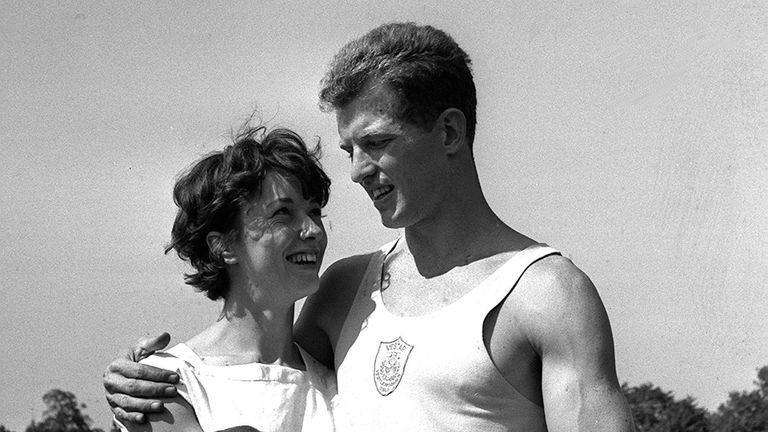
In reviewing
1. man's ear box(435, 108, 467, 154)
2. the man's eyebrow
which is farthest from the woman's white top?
man's ear box(435, 108, 467, 154)

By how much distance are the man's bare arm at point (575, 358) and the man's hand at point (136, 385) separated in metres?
1.51

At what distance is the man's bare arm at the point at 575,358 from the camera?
15.7 ft

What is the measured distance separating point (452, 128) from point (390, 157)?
34 centimetres

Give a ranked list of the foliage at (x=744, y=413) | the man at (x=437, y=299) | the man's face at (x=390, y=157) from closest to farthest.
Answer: the man at (x=437, y=299) → the man's face at (x=390, y=157) → the foliage at (x=744, y=413)

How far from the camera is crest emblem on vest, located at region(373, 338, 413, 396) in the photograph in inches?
202

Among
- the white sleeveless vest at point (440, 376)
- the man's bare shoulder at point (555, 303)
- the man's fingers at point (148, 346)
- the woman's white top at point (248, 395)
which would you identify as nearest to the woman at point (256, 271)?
the woman's white top at point (248, 395)

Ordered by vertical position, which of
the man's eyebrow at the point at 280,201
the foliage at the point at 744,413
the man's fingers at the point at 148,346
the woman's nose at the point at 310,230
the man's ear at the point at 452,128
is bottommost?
the foliage at the point at 744,413

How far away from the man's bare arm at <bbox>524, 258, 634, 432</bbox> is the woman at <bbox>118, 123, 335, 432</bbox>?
0.99 meters

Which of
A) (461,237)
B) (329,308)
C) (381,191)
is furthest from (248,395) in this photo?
(461,237)

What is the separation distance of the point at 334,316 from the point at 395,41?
1.26m

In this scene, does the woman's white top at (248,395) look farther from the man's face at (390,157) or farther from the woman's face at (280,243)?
the man's face at (390,157)

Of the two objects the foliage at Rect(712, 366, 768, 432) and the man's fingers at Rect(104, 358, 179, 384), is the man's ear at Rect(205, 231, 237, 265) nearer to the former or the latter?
the man's fingers at Rect(104, 358, 179, 384)

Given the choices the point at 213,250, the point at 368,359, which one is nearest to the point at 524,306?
the point at 368,359

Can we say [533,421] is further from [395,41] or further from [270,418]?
[395,41]
